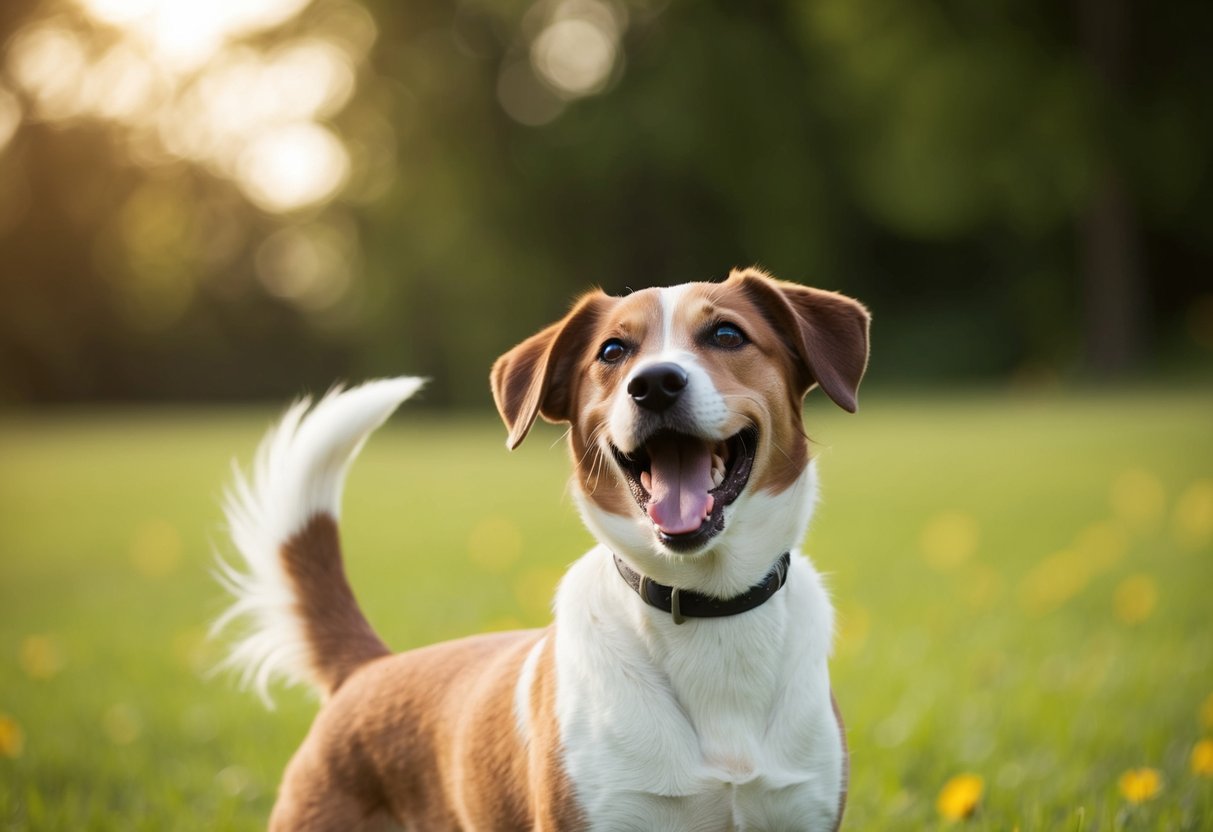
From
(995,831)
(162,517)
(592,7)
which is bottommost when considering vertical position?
(162,517)

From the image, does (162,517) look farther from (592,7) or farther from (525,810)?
(592,7)

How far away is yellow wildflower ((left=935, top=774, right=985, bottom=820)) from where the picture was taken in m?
3.45

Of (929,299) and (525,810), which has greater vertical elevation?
(525,810)

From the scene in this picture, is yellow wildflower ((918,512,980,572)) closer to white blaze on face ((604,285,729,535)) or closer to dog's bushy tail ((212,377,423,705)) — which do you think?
dog's bushy tail ((212,377,423,705))

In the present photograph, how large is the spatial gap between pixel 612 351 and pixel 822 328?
22.8 inches

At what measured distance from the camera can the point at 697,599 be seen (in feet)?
9.63

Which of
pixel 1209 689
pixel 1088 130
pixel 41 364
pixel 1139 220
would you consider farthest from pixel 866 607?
pixel 41 364

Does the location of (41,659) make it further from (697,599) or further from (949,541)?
(949,541)

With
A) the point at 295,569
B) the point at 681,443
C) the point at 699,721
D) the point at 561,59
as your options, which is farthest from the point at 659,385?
the point at 561,59

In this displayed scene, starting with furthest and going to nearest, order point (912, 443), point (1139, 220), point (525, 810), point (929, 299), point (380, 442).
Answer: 1. point (929, 299)
2. point (1139, 220)
3. point (380, 442)
4. point (912, 443)
5. point (525, 810)

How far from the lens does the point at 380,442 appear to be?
66.6ft

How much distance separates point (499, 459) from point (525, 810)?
12.9 m

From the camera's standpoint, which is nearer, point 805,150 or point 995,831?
point 995,831

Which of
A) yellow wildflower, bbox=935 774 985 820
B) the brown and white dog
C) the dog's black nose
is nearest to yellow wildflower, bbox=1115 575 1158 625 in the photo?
yellow wildflower, bbox=935 774 985 820
